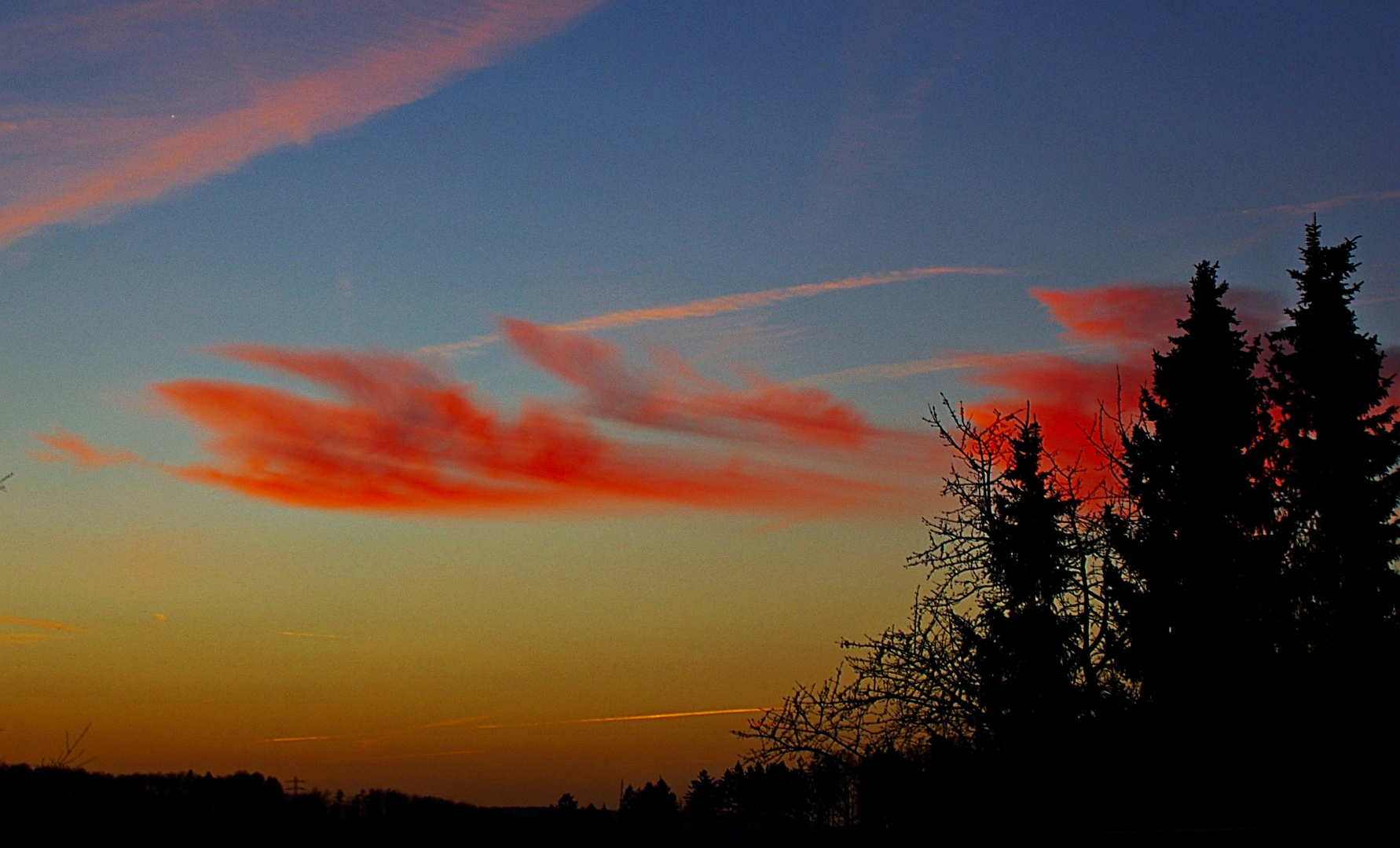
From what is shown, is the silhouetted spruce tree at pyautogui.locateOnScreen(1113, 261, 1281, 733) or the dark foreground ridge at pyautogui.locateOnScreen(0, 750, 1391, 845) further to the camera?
the silhouetted spruce tree at pyautogui.locateOnScreen(1113, 261, 1281, 733)

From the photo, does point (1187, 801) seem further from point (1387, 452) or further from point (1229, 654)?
point (1387, 452)

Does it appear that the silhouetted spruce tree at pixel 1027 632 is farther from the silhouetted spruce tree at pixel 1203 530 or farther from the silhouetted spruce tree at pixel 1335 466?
the silhouetted spruce tree at pixel 1335 466

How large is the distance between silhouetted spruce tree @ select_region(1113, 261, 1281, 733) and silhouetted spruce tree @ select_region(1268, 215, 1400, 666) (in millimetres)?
1323

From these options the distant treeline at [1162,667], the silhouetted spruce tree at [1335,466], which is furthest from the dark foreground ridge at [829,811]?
the silhouetted spruce tree at [1335,466]

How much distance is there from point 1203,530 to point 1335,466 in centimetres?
509

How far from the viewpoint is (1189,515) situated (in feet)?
102

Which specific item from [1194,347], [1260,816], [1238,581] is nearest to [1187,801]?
[1260,816]

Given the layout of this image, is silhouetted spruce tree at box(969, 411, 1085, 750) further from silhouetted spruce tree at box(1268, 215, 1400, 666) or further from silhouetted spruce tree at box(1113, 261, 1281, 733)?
silhouetted spruce tree at box(1268, 215, 1400, 666)

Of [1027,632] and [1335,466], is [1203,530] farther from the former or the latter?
[1027,632]

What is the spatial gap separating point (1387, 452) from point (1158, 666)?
394 inches

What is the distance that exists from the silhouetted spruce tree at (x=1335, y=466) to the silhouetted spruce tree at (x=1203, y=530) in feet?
4.34

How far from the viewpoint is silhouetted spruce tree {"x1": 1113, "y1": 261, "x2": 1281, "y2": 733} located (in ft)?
94.1

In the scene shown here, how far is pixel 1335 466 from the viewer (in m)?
32.8

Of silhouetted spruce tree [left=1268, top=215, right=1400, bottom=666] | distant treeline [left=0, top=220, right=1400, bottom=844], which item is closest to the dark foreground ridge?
distant treeline [left=0, top=220, right=1400, bottom=844]
